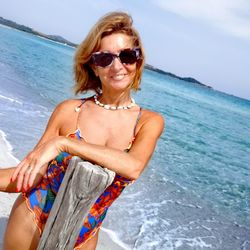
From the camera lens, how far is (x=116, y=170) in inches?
77.3

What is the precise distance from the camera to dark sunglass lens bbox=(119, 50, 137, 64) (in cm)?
249

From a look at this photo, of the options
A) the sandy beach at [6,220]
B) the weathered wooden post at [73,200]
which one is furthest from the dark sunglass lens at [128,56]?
the sandy beach at [6,220]

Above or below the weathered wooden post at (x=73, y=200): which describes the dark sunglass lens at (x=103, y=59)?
above

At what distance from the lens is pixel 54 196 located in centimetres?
231

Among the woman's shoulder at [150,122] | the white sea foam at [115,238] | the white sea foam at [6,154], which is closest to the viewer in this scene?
the woman's shoulder at [150,122]

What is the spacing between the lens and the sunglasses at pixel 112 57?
8.11ft

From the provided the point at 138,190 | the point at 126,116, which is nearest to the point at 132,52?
the point at 126,116

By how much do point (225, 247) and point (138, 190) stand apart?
189 cm

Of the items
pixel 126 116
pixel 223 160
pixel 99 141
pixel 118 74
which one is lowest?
pixel 223 160

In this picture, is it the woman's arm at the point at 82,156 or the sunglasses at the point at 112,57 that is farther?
the sunglasses at the point at 112,57

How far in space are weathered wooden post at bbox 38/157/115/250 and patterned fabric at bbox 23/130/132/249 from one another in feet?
1.33

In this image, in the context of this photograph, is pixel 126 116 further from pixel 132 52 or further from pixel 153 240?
pixel 153 240

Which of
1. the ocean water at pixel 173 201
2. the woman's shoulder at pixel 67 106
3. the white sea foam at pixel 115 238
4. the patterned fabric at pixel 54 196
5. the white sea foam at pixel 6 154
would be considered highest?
the woman's shoulder at pixel 67 106

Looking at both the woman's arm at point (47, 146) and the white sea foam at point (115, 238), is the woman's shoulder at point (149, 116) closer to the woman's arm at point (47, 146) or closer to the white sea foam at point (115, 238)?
the woman's arm at point (47, 146)
